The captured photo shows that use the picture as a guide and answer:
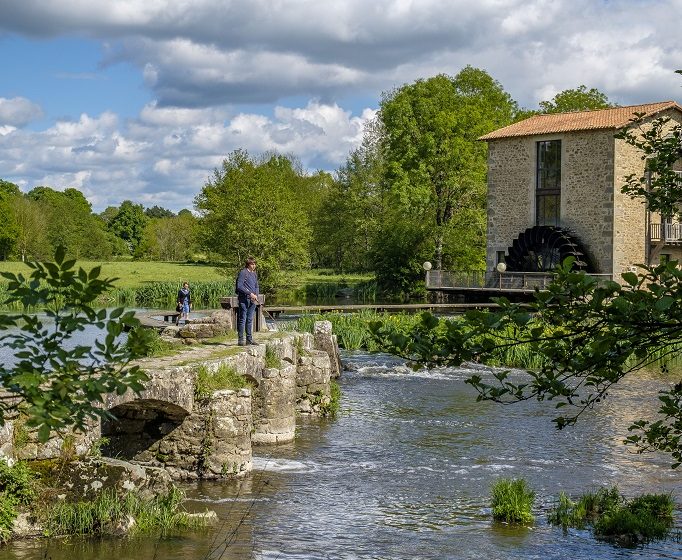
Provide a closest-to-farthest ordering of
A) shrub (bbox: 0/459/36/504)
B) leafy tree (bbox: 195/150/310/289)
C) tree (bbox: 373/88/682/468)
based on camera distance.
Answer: tree (bbox: 373/88/682/468) < shrub (bbox: 0/459/36/504) < leafy tree (bbox: 195/150/310/289)

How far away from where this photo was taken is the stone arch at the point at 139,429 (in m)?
11.8

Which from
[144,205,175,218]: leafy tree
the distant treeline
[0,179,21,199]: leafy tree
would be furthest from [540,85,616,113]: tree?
[144,205,175,218]: leafy tree

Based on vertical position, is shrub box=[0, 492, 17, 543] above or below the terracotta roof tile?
below

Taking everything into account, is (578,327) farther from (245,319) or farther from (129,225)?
(129,225)

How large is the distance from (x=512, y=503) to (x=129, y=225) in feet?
366

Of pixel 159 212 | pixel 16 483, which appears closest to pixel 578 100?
pixel 16 483

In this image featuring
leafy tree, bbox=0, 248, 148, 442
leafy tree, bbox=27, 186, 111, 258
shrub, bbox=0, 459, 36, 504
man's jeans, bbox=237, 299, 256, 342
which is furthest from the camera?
leafy tree, bbox=27, 186, 111, 258

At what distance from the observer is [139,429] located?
39.6ft

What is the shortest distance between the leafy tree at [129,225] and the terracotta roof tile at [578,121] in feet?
259

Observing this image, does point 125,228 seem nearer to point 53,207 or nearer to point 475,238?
point 53,207

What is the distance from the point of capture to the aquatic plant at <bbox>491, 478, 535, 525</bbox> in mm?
10648

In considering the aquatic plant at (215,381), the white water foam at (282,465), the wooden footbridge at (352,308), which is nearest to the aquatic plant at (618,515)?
the white water foam at (282,465)

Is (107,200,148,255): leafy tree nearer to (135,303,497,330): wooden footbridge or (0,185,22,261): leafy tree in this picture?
(0,185,22,261): leafy tree

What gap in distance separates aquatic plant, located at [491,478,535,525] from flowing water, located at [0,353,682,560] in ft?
0.52
